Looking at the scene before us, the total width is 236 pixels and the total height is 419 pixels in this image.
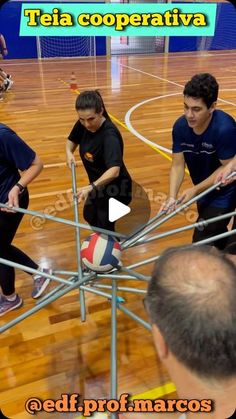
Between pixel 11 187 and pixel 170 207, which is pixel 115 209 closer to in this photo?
pixel 170 207

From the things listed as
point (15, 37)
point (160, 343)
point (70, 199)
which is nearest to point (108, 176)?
point (160, 343)

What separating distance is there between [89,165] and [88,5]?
40.2 ft

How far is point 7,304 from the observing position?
2908mm

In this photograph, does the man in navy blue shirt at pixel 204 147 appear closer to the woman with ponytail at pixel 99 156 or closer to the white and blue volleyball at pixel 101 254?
the woman with ponytail at pixel 99 156

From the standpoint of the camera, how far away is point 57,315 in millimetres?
2861

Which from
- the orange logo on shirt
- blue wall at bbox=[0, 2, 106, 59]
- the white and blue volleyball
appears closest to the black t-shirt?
the orange logo on shirt

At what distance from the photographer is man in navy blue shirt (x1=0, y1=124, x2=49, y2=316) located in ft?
7.58

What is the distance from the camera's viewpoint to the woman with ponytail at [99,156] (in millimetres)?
2607

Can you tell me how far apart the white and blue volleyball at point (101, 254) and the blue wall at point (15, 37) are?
44.6 ft

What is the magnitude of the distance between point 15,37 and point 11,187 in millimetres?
13106

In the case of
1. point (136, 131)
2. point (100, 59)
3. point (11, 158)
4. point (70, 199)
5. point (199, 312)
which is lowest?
point (70, 199)

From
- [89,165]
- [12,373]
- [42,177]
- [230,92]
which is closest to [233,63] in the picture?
[230,92]

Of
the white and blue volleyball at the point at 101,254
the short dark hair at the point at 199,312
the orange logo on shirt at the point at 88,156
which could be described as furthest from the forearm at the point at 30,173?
the short dark hair at the point at 199,312

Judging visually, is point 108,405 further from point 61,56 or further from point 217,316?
point 61,56
